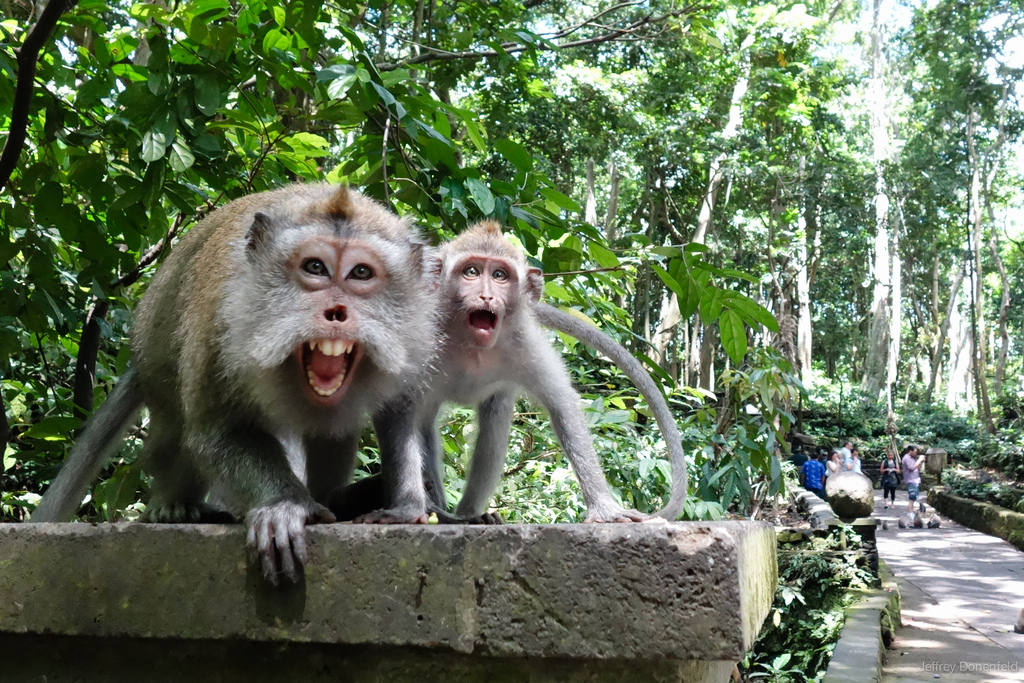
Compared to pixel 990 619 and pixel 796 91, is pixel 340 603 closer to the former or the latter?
pixel 990 619

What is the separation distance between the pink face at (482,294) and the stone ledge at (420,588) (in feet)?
4.53

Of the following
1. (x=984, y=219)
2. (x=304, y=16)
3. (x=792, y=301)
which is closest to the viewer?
(x=304, y=16)

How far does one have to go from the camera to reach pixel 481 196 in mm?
3039

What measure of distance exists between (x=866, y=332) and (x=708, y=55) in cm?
2900

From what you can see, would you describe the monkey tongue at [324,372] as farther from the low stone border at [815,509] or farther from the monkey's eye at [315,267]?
the low stone border at [815,509]

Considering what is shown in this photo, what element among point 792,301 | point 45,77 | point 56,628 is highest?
point 792,301

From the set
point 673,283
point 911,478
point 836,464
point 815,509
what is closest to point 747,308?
point 673,283

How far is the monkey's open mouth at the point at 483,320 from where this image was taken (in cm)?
326

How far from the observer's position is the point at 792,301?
28.0 meters

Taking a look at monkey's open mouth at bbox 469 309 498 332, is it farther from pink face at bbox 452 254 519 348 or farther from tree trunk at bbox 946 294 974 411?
tree trunk at bbox 946 294 974 411

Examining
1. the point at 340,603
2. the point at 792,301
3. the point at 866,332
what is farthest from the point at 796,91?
the point at 866,332

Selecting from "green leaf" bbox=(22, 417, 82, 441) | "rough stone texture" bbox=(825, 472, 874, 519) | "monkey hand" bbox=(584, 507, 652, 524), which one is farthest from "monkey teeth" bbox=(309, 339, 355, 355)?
"rough stone texture" bbox=(825, 472, 874, 519)

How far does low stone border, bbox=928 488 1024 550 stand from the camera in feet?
55.2

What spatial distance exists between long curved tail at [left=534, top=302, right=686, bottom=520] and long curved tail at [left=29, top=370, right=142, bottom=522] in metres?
1.51
